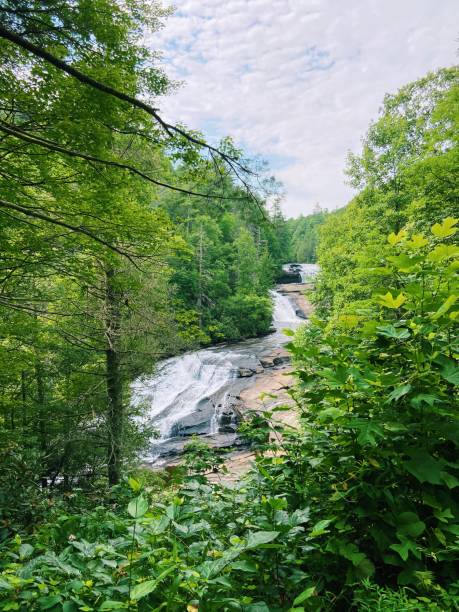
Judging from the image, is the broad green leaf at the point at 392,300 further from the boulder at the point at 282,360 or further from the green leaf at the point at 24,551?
the boulder at the point at 282,360

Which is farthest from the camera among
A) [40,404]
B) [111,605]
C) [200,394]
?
[200,394]

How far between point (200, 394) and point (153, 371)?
26.8 feet

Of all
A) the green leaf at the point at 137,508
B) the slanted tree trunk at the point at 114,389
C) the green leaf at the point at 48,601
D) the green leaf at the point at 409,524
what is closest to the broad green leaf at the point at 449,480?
the green leaf at the point at 409,524

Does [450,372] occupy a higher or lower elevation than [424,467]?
higher

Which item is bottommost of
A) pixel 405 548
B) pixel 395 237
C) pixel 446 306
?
pixel 405 548

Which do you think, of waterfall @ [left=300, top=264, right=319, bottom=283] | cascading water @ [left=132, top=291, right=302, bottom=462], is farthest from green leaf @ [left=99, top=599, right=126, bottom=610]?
waterfall @ [left=300, top=264, right=319, bottom=283]

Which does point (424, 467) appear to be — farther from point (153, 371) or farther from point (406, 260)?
point (153, 371)

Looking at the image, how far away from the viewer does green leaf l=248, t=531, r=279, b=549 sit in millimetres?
1104

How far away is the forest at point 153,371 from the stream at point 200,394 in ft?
10.7

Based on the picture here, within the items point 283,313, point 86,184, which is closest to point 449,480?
point 86,184

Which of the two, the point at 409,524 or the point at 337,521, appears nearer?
the point at 409,524

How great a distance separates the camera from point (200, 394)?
58.6 feet

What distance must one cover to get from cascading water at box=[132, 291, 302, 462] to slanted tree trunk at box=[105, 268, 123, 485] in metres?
2.30

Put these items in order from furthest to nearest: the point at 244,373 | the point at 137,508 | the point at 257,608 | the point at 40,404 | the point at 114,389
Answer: the point at 244,373, the point at 40,404, the point at 114,389, the point at 137,508, the point at 257,608
